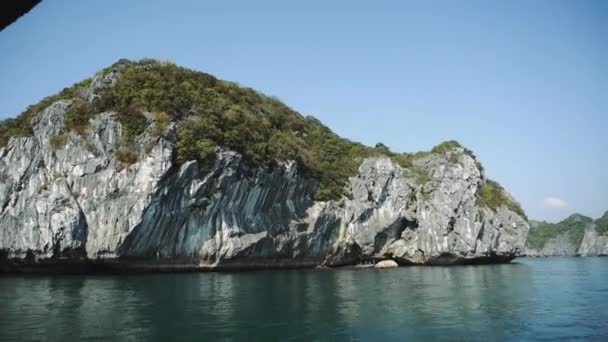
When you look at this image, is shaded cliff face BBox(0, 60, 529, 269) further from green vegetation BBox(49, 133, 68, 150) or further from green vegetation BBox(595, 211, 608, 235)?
green vegetation BBox(595, 211, 608, 235)

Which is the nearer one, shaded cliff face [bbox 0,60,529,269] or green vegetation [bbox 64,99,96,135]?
shaded cliff face [bbox 0,60,529,269]

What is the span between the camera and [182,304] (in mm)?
25641

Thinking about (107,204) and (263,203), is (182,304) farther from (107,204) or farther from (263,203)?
(263,203)

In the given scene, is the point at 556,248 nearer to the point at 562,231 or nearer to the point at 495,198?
the point at 562,231

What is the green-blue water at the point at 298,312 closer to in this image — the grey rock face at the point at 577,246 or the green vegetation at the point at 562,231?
the grey rock face at the point at 577,246

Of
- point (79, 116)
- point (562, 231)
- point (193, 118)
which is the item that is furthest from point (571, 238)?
point (79, 116)

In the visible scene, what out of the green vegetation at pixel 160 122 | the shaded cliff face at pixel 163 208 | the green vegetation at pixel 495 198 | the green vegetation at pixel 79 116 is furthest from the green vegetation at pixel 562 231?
the green vegetation at pixel 79 116

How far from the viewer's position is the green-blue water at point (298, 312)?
1839 centimetres

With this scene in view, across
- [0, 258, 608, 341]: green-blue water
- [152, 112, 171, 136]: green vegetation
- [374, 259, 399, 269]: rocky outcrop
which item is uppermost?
[152, 112, 171, 136]: green vegetation

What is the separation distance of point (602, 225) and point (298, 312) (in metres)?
179

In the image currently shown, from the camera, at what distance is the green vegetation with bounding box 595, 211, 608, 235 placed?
6491 inches

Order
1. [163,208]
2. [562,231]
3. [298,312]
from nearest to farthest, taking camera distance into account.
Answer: [298,312] < [163,208] < [562,231]

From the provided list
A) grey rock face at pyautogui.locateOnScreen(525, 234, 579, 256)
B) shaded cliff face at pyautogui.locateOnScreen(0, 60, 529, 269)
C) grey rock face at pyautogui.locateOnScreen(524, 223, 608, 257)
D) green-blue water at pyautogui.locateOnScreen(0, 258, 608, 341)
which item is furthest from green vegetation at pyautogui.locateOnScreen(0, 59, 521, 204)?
grey rock face at pyautogui.locateOnScreen(525, 234, 579, 256)

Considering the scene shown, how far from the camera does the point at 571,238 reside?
7003 inches
